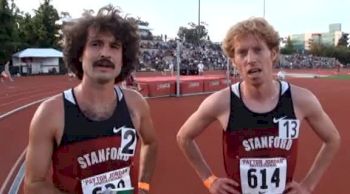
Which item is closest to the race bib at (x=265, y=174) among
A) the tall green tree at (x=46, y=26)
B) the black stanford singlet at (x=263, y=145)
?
the black stanford singlet at (x=263, y=145)

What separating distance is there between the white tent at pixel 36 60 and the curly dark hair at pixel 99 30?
44966 mm

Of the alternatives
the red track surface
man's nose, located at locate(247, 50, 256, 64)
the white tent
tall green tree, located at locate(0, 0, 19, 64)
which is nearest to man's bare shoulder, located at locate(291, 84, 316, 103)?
man's nose, located at locate(247, 50, 256, 64)

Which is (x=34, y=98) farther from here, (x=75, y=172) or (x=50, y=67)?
(x=50, y=67)

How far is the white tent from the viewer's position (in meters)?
46.7

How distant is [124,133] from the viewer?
2.73 meters

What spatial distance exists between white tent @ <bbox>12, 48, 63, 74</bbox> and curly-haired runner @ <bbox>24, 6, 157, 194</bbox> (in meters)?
45.2

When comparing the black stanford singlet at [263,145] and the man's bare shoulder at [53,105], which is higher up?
the man's bare shoulder at [53,105]

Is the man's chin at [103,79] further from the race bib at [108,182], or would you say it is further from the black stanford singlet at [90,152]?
the race bib at [108,182]

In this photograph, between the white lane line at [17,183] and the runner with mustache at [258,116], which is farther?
the white lane line at [17,183]

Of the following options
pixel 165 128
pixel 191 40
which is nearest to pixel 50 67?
pixel 165 128

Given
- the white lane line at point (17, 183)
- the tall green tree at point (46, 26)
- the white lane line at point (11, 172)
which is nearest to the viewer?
the white lane line at point (17, 183)

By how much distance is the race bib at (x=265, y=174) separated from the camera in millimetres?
2986

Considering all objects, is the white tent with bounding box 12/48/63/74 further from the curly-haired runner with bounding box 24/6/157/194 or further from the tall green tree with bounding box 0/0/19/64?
the curly-haired runner with bounding box 24/6/157/194

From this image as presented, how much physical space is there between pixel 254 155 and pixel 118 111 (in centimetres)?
87
